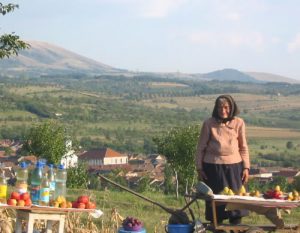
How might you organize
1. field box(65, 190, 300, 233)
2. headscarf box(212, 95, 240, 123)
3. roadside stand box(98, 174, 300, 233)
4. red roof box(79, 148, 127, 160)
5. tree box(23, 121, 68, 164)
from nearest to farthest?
roadside stand box(98, 174, 300, 233), headscarf box(212, 95, 240, 123), field box(65, 190, 300, 233), tree box(23, 121, 68, 164), red roof box(79, 148, 127, 160)

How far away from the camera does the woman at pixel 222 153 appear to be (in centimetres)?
871

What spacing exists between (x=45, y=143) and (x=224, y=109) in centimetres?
2550

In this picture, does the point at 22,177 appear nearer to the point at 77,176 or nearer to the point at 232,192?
the point at 232,192

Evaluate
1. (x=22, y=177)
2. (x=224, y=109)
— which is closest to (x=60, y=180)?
(x=22, y=177)

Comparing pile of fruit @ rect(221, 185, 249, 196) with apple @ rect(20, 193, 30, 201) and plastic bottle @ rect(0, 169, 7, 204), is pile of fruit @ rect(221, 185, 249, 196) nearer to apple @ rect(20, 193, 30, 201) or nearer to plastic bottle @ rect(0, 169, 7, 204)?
apple @ rect(20, 193, 30, 201)

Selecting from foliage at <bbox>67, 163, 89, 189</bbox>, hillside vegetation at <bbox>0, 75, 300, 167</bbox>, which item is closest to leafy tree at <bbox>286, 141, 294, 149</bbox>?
hillside vegetation at <bbox>0, 75, 300, 167</bbox>

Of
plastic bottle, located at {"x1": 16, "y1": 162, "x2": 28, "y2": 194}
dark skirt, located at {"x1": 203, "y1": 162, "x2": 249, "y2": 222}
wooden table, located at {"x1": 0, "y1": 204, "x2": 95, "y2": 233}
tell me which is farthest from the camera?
dark skirt, located at {"x1": 203, "y1": 162, "x2": 249, "y2": 222}

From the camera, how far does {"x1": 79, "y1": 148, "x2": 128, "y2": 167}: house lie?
82000 millimetres

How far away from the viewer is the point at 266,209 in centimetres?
843

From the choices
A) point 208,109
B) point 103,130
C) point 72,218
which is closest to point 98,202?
point 72,218

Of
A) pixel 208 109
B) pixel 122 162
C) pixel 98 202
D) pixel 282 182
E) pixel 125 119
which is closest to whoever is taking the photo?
pixel 98 202

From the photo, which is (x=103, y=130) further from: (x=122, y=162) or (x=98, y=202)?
(x=98, y=202)

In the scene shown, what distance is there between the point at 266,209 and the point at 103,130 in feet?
325

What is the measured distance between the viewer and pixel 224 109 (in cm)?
865
